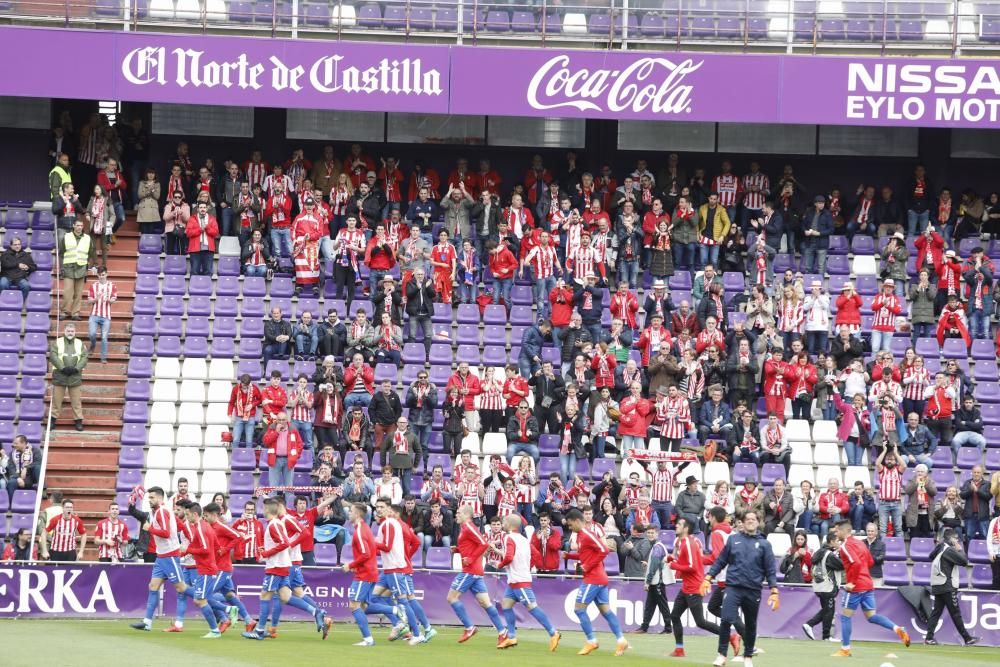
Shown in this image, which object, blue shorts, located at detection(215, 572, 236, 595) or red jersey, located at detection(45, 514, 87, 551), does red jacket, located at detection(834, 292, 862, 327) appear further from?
red jersey, located at detection(45, 514, 87, 551)

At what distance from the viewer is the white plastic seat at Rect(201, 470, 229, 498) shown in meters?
28.2

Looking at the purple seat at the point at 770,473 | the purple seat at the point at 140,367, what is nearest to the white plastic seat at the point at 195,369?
the purple seat at the point at 140,367

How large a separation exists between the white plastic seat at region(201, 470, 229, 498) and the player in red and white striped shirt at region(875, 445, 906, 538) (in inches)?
429

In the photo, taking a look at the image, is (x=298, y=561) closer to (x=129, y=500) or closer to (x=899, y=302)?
(x=129, y=500)

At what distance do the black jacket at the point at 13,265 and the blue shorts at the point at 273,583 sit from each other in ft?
37.1

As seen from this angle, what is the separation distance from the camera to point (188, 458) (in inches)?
1129

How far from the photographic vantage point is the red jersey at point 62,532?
26.1 meters

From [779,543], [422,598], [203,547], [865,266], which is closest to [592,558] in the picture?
[422,598]

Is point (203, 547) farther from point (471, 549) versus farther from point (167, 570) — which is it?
point (471, 549)

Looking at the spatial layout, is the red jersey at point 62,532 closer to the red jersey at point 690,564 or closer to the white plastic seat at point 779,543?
the red jersey at point 690,564

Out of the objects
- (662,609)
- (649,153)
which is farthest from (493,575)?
(649,153)

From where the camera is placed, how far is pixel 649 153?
115 ft

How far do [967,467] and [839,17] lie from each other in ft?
30.2

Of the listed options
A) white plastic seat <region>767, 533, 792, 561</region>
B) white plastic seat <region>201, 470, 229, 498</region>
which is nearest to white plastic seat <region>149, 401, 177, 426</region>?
white plastic seat <region>201, 470, 229, 498</region>
